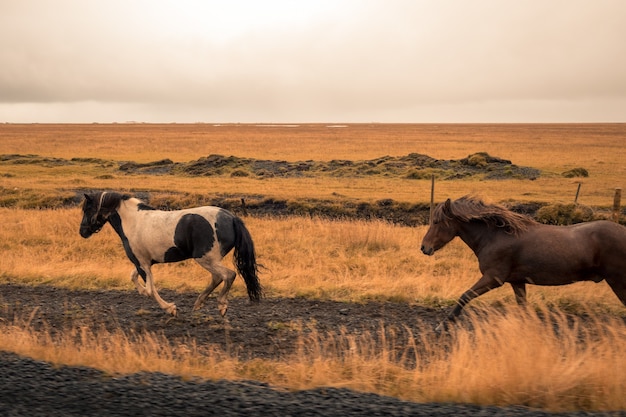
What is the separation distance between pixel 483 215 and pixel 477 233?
29 cm

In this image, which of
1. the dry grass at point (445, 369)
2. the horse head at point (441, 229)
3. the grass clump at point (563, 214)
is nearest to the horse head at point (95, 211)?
the dry grass at point (445, 369)

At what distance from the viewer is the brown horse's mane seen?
8.66 m

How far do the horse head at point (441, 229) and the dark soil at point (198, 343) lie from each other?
1.11 metres

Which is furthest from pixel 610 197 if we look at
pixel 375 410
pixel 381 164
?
pixel 375 410

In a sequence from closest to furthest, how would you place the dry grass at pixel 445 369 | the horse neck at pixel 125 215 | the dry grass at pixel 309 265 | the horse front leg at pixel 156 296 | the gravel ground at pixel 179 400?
1. the gravel ground at pixel 179 400
2. the dry grass at pixel 445 369
3. the horse front leg at pixel 156 296
4. the horse neck at pixel 125 215
5. the dry grass at pixel 309 265

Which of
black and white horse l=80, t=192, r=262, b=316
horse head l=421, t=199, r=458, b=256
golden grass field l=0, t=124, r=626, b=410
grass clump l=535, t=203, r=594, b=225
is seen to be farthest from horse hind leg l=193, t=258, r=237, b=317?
grass clump l=535, t=203, r=594, b=225

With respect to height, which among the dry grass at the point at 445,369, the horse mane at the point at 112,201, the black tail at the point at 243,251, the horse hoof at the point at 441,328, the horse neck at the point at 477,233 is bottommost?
the horse hoof at the point at 441,328

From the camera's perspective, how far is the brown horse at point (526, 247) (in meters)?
8.05

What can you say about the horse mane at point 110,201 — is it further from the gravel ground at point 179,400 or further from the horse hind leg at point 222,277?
the gravel ground at point 179,400

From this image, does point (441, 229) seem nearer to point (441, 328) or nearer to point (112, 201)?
point (441, 328)

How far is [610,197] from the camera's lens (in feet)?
94.7

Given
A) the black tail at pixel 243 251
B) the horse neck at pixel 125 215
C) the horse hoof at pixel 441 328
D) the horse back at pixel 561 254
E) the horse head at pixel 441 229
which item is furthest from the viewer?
the horse neck at pixel 125 215

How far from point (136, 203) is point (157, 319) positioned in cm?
187

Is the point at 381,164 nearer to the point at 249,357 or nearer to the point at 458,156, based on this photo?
the point at 458,156
